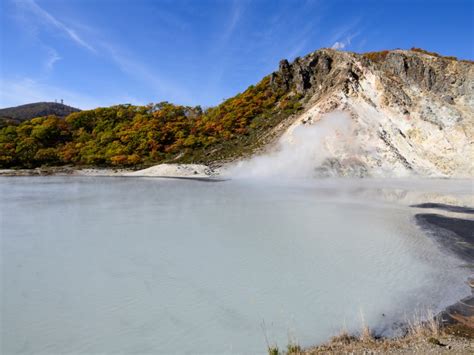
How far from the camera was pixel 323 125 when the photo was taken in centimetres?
3638

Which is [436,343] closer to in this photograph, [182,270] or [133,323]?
[133,323]

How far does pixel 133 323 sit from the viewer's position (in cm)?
477

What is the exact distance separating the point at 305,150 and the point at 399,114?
11.2 metres

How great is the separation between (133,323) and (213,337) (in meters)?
1.27

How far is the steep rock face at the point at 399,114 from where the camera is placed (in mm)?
31312

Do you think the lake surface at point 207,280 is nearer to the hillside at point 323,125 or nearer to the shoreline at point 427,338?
the shoreline at point 427,338

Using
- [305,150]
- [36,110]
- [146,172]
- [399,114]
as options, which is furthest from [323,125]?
[36,110]

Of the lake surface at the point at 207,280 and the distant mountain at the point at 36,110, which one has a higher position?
the distant mountain at the point at 36,110

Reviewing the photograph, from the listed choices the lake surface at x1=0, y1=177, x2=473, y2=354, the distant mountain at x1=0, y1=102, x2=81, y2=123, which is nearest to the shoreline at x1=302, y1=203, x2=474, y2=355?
the lake surface at x1=0, y1=177, x2=473, y2=354

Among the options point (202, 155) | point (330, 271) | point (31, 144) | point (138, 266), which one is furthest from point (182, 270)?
point (31, 144)

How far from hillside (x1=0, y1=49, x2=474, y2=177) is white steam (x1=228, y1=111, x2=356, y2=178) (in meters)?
0.16

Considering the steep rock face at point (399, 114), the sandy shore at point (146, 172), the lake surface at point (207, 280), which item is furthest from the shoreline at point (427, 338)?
the sandy shore at point (146, 172)

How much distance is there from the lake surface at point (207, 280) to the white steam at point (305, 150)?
21.6 metres

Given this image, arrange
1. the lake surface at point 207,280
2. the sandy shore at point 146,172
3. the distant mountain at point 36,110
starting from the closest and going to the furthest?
the lake surface at point 207,280 < the sandy shore at point 146,172 < the distant mountain at point 36,110
